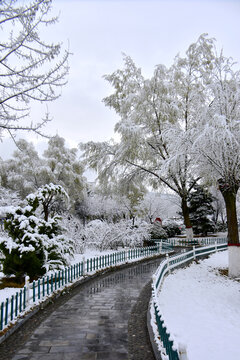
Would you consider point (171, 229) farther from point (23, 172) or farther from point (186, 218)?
point (23, 172)

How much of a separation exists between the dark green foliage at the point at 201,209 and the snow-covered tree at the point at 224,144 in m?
22.0

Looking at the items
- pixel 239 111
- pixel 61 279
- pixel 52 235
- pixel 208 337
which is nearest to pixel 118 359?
pixel 208 337

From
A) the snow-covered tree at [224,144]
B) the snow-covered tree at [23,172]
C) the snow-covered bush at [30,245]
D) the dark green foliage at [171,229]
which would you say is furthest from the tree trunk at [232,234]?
the dark green foliage at [171,229]

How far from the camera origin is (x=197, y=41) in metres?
19.4

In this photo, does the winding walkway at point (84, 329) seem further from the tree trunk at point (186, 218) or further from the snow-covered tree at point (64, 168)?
the snow-covered tree at point (64, 168)

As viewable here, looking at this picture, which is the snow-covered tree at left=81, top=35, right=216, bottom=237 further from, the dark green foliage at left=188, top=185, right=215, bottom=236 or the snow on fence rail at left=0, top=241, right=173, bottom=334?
the dark green foliage at left=188, top=185, right=215, bottom=236

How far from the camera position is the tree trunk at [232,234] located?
1118 centimetres

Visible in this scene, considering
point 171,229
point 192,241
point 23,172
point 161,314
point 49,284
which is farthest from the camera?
point 171,229

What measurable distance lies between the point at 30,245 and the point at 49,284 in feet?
4.99

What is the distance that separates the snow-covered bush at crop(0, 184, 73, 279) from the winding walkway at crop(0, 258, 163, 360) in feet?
5.28

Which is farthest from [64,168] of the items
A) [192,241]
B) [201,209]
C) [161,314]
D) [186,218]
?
[161,314]

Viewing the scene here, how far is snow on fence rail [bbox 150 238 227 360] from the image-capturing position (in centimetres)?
311

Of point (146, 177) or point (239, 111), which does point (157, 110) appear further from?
point (239, 111)

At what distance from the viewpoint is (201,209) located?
109 ft
